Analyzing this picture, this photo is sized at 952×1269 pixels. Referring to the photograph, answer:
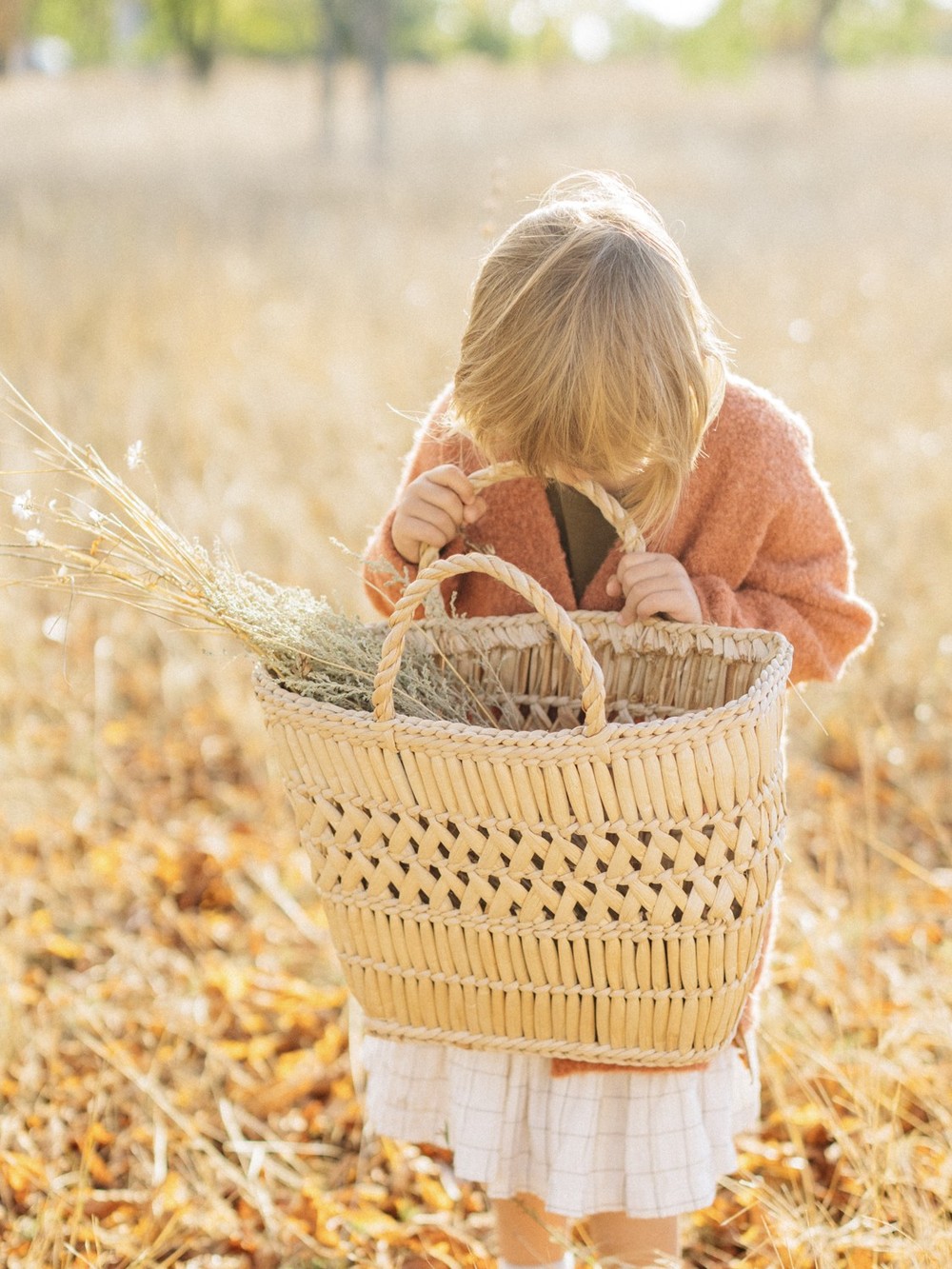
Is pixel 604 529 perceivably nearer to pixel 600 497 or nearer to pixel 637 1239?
pixel 600 497

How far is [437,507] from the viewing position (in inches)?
53.4

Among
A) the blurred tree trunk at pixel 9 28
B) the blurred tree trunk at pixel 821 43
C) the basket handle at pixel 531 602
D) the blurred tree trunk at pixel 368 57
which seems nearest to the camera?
the basket handle at pixel 531 602

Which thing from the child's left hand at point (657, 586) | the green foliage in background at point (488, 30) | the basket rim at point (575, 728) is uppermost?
the green foliage in background at point (488, 30)

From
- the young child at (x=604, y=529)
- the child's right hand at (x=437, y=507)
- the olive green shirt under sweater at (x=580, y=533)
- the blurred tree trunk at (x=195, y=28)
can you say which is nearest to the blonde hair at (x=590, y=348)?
the young child at (x=604, y=529)

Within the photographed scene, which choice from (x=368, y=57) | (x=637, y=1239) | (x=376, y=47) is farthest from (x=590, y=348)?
(x=368, y=57)

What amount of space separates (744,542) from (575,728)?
15.2 inches

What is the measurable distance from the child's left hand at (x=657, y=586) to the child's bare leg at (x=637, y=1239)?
0.71m

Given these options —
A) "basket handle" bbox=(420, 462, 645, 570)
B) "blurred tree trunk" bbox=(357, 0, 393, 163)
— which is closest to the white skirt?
"basket handle" bbox=(420, 462, 645, 570)

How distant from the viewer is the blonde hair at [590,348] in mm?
1135

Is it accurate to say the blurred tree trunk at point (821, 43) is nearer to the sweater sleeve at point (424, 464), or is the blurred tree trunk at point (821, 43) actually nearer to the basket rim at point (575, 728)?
the sweater sleeve at point (424, 464)

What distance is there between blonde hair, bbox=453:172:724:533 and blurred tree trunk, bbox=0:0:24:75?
26401 mm

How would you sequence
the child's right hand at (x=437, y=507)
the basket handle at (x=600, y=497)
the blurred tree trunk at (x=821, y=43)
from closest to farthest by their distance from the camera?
the basket handle at (x=600, y=497), the child's right hand at (x=437, y=507), the blurred tree trunk at (x=821, y=43)

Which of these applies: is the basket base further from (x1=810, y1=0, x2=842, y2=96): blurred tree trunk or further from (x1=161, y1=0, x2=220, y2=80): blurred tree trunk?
(x1=161, y1=0, x2=220, y2=80): blurred tree trunk

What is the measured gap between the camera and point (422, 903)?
3.98 ft
